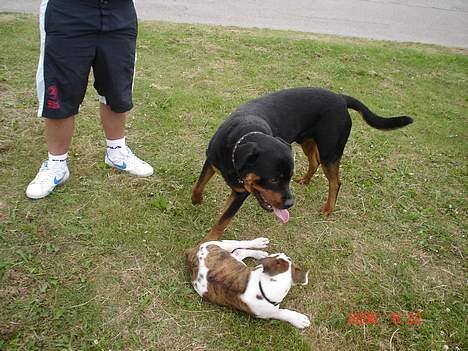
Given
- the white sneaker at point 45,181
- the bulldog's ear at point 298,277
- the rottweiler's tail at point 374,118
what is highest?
the rottweiler's tail at point 374,118

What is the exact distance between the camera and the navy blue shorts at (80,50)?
2.68 meters

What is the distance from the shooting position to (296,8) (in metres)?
10.6

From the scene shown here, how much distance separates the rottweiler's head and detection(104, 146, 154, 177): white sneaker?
48.7 inches

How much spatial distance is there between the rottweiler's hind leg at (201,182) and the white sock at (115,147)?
2.56 feet

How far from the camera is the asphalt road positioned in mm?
8555

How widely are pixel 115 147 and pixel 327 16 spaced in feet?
27.4

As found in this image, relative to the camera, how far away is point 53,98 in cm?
289

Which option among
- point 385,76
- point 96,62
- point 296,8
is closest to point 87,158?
point 96,62

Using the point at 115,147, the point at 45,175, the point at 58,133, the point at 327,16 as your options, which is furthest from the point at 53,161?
the point at 327,16

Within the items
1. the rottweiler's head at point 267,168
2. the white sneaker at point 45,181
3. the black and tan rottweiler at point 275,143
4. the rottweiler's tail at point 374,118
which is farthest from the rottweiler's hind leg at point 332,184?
the white sneaker at point 45,181

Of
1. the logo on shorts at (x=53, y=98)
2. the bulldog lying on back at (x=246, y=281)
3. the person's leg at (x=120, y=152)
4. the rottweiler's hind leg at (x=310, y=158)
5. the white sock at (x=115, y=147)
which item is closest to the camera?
the bulldog lying on back at (x=246, y=281)
